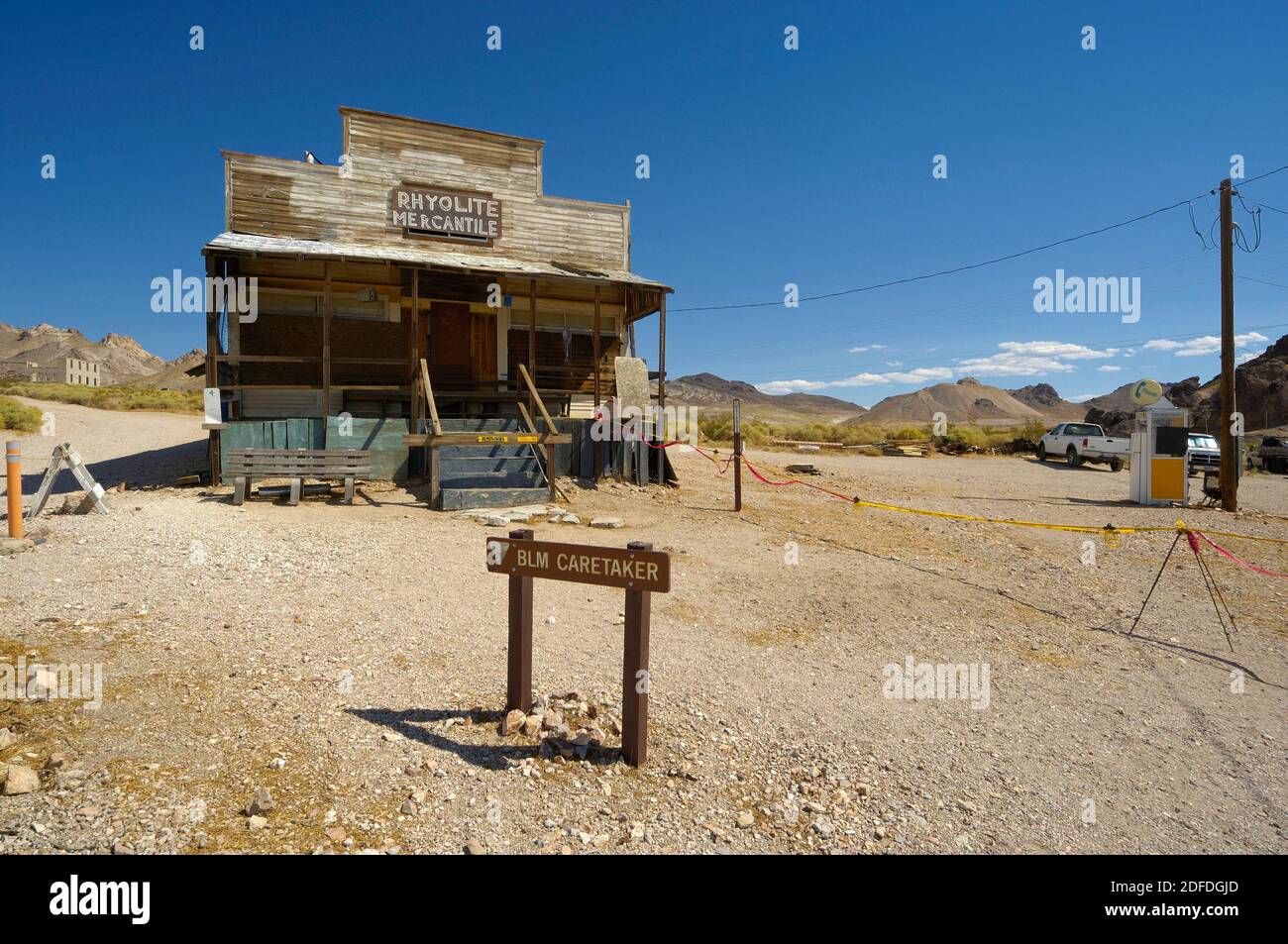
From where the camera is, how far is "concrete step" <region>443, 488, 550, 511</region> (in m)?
12.0

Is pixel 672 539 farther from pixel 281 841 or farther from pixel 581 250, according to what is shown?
pixel 581 250

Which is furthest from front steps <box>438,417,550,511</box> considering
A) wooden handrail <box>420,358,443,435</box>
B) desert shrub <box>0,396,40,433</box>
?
desert shrub <box>0,396,40,433</box>

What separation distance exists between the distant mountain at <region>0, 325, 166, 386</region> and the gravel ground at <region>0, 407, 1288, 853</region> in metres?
163

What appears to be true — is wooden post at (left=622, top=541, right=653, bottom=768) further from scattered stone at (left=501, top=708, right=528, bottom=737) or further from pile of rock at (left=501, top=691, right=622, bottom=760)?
scattered stone at (left=501, top=708, right=528, bottom=737)

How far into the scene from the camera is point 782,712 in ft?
15.7

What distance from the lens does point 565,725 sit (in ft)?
13.9

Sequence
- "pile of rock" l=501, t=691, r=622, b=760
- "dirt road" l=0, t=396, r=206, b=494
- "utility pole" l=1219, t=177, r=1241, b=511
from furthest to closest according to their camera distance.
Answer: "utility pole" l=1219, t=177, r=1241, b=511 < "dirt road" l=0, t=396, r=206, b=494 < "pile of rock" l=501, t=691, r=622, b=760

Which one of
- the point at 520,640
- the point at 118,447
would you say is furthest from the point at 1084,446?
the point at 118,447

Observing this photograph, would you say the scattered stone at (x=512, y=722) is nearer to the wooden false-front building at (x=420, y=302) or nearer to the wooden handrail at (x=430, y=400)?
the wooden false-front building at (x=420, y=302)

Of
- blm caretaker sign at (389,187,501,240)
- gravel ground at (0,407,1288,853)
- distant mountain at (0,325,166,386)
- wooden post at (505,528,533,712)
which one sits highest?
distant mountain at (0,325,166,386)

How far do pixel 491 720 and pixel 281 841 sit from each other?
1.48 m

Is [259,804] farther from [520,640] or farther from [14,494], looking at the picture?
[14,494]

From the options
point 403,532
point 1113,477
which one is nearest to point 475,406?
point 403,532

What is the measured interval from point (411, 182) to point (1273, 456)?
30.9m
